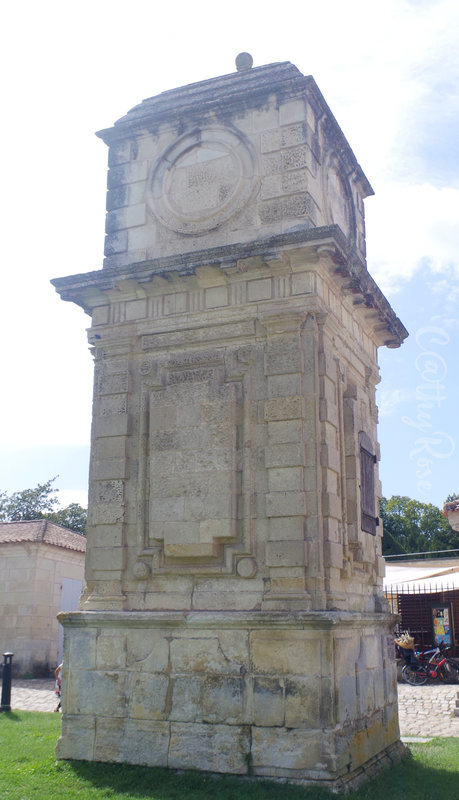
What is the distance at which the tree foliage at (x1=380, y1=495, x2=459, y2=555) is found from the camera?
4688 centimetres

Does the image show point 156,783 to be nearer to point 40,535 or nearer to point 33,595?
point 33,595

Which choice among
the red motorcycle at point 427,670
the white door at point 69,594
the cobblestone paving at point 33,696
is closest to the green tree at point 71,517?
the white door at point 69,594

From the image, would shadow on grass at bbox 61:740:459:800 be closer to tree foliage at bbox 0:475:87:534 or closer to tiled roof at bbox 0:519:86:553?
tiled roof at bbox 0:519:86:553

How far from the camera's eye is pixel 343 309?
9562 mm

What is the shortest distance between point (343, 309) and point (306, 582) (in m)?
3.61

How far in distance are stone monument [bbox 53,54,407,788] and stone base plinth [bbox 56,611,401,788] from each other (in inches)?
0.8

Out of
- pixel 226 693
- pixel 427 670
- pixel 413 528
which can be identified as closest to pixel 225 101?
pixel 226 693

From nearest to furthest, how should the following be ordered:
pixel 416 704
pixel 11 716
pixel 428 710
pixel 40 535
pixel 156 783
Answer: pixel 156 783 → pixel 11 716 → pixel 428 710 → pixel 416 704 → pixel 40 535

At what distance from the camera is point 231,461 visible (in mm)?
8258

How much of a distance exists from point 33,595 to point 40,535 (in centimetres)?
172

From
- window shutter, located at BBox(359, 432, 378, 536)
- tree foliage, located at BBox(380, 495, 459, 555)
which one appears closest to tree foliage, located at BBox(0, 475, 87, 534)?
tree foliage, located at BBox(380, 495, 459, 555)

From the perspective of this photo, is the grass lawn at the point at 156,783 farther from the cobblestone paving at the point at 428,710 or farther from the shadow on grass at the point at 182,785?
the cobblestone paving at the point at 428,710

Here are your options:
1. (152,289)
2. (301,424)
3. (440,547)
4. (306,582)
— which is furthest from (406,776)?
(440,547)

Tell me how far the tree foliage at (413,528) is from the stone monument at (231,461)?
1516 inches
